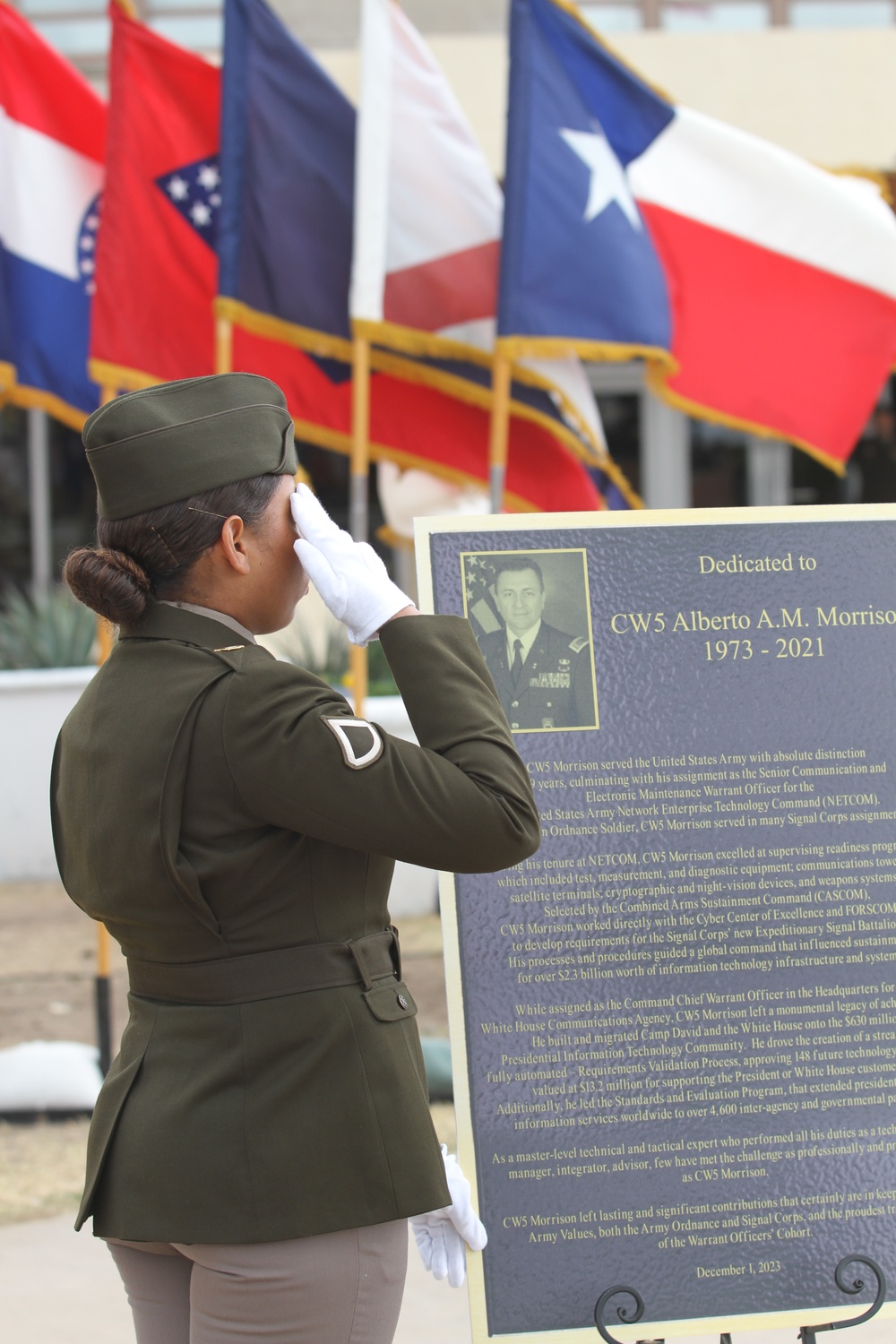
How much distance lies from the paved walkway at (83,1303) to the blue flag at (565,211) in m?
2.89

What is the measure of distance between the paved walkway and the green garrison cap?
2.37 metres

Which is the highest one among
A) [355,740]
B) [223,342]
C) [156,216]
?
[156,216]

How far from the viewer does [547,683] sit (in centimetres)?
213

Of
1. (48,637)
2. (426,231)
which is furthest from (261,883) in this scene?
(48,637)

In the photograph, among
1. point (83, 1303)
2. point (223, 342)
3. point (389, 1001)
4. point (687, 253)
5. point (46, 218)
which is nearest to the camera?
point (389, 1001)

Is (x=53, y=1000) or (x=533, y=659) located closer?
(x=533, y=659)

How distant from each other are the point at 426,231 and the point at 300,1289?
158 inches

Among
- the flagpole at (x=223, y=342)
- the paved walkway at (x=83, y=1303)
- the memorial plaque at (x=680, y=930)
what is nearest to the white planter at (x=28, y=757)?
the flagpole at (x=223, y=342)

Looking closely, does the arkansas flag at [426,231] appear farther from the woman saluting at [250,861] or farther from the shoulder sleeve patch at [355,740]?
the shoulder sleeve patch at [355,740]

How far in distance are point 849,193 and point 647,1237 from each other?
3839mm

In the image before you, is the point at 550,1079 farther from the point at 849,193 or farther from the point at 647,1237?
the point at 849,193

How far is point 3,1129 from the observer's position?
459 cm

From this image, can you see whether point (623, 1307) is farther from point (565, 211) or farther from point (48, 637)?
point (48, 637)

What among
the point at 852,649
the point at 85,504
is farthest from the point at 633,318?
the point at 85,504
